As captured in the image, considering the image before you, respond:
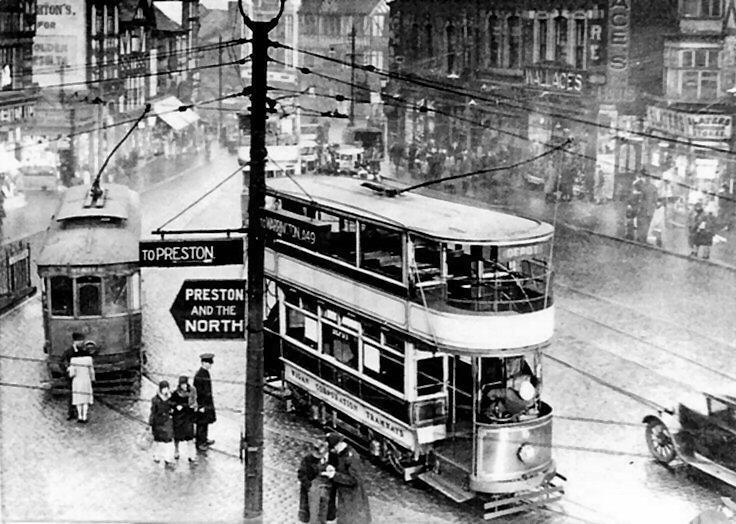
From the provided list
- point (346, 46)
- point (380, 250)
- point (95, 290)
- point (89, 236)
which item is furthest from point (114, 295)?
point (346, 46)

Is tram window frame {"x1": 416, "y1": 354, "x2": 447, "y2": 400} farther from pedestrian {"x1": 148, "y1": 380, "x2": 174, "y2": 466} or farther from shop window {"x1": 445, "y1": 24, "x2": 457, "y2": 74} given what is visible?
shop window {"x1": 445, "y1": 24, "x2": 457, "y2": 74}

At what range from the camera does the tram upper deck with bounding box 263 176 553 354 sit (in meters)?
8.95

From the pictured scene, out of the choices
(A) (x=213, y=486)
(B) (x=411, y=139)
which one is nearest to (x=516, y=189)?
(B) (x=411, y=139)

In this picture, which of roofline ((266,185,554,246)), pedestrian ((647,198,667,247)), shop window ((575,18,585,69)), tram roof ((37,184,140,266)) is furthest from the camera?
pedestrian ((647,198,667,247))

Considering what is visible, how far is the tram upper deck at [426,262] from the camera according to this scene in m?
8.95

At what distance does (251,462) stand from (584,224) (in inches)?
328

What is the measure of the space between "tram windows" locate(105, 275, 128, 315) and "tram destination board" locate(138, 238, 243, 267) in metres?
3.84

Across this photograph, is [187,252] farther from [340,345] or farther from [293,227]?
[340,345]

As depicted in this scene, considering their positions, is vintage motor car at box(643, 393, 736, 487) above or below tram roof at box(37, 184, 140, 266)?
below

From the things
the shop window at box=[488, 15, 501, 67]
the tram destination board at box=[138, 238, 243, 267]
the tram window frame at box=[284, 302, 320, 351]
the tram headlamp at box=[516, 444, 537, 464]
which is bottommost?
the tram headlamp at box=[516, 444, 537, 464]

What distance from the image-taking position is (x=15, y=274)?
15062 mm

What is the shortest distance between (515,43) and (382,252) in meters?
3.74

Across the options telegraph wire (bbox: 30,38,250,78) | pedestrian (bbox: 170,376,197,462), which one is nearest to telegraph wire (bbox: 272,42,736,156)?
telegraph wire (bbox: 30,38,250,78)

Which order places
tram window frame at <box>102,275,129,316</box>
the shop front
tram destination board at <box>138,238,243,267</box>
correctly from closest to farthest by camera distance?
tram destination board at <box>138,238,243,267</box>
tram window frame at <box>102,275,129,316</box>
the shop front
